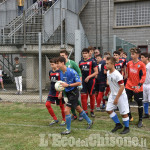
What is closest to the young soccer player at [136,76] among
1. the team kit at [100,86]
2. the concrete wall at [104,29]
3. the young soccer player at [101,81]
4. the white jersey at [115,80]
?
the team kit at [100,86]

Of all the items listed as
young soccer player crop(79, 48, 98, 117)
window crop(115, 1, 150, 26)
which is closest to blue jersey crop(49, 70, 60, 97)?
young soccer player crop(79, 48, 98, 117)

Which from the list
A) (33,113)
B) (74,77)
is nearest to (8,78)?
(33,113)

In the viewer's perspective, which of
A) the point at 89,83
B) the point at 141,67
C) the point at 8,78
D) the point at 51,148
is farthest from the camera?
the point at 8,78

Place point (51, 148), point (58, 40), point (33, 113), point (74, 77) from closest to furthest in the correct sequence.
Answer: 1. point (51, 148)
2. point (74, 77)
3. point (33, 113)
4. point (58, 40)

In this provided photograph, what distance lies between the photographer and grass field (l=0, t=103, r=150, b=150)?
451cm

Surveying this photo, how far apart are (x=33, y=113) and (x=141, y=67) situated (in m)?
3.77

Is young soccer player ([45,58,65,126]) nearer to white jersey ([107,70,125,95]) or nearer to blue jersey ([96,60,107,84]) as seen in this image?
white jersey ([107,70,125,95])

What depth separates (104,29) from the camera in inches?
693

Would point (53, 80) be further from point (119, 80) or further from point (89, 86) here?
point (119, 80)

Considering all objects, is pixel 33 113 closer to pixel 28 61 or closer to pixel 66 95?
pixel 66 95

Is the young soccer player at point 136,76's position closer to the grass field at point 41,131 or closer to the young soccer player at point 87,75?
the grass field at point 41,131

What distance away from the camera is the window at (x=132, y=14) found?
679 inches

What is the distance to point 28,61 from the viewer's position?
12969 mm

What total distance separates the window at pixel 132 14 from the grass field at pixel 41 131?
11.4m
